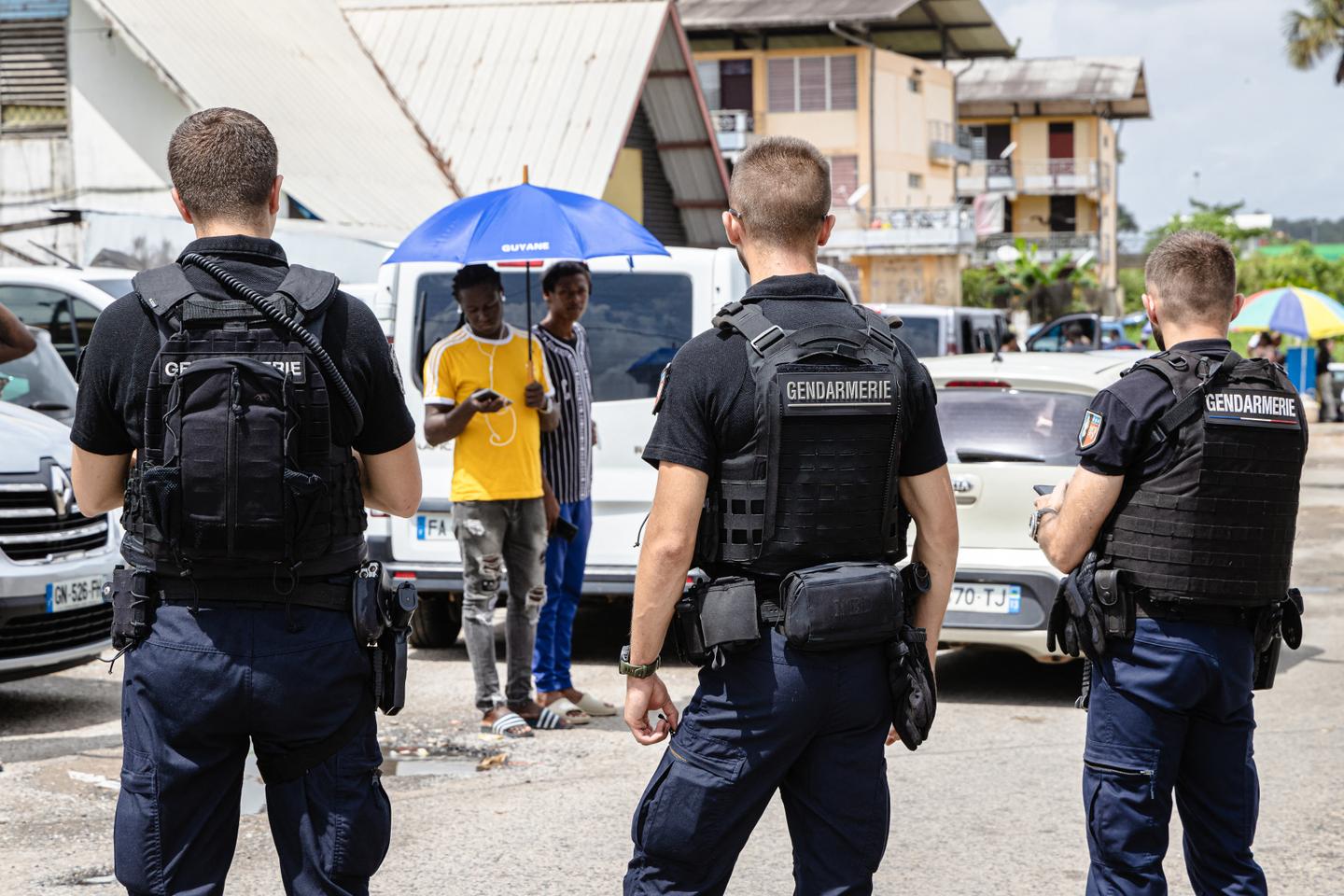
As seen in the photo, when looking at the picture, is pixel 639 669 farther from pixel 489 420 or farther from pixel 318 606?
pixel 489 420

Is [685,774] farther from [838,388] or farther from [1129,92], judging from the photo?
[1129,92]

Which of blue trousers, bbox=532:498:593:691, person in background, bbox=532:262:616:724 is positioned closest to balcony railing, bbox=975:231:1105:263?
person in background, bbox=532:262:616:724

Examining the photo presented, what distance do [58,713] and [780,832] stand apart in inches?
146

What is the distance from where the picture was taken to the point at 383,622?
3449 mm

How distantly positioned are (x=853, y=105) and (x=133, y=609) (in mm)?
51266

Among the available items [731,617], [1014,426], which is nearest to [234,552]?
[731,617]

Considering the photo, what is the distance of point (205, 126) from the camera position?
3.38 meters

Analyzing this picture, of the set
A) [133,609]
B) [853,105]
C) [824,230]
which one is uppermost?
[853,105]

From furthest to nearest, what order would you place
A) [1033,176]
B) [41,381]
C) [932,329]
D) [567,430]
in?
[1033,176] < [932,329] < [41,381] < [567,430]

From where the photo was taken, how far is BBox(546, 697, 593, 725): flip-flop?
731 centimetres

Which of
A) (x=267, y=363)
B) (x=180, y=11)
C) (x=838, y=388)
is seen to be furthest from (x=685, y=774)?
(x=180, y=11)

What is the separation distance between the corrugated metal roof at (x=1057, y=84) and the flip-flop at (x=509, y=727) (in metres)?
69.7

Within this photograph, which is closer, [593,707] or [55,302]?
[593,707]

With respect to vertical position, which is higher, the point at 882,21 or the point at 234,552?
the point at 882,21
